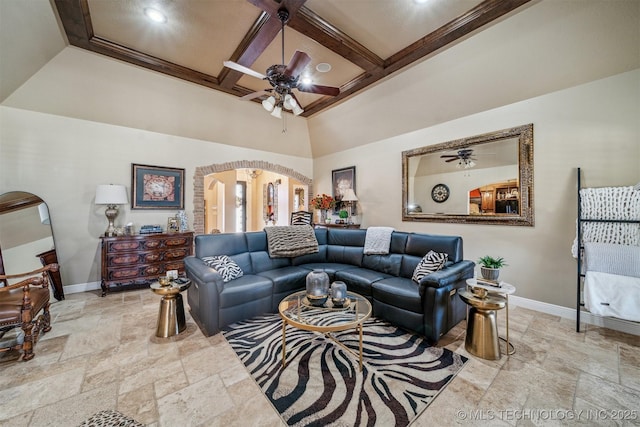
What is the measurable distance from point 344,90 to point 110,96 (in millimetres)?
3766

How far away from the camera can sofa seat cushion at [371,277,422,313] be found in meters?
2.50

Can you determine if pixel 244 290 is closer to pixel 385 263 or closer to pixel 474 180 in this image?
pixel 385 263

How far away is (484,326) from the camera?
2178 millimetres

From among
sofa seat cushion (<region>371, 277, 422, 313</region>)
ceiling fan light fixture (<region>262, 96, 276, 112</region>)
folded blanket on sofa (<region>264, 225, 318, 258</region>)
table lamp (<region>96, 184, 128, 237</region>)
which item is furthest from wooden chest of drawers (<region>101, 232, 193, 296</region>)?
sofa seat cushion (<region>371, 277, 422, 313</region>)

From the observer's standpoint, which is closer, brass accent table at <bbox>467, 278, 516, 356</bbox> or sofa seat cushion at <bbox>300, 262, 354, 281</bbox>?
brass accent table at <bbox>467, 278, 516, 356</bbox>

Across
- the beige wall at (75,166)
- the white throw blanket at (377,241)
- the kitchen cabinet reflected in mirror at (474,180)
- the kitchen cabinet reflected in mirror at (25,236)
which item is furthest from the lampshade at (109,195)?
the kitchen cabinet reflected in mirror at (474,180)

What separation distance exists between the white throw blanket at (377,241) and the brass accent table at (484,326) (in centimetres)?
139

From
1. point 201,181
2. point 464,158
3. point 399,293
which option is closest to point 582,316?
point 399,293

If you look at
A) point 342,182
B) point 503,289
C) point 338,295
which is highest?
point 342,182

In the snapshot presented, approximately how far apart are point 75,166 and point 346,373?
499 cm

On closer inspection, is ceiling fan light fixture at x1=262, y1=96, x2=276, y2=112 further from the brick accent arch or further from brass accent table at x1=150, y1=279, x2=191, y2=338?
the brick accent arch

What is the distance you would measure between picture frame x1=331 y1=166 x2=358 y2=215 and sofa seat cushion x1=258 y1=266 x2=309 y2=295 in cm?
266

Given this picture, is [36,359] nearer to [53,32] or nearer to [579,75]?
[53,32]

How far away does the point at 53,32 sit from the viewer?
2.79 metres
